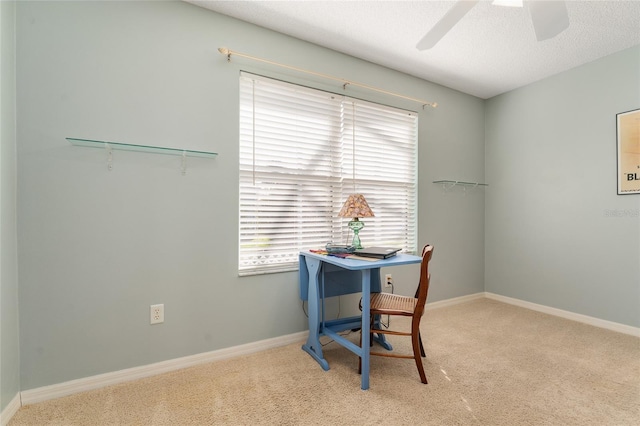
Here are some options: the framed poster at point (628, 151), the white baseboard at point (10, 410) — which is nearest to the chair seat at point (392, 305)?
the white baseboard at point (10, 410)

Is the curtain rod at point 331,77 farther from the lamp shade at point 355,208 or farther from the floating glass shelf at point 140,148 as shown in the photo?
the lamp shade at point 355,208

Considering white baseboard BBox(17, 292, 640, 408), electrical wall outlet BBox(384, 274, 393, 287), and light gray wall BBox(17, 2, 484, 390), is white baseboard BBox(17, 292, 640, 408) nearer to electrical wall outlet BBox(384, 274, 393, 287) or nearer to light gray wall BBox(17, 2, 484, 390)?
light gray wall BBox(17, 2, 484, 390)

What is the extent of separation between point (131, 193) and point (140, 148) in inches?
11.5

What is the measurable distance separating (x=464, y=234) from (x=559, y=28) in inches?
93.9

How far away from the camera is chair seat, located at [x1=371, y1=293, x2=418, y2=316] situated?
6.21 feet

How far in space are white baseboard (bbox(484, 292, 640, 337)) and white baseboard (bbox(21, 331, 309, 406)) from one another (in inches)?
102

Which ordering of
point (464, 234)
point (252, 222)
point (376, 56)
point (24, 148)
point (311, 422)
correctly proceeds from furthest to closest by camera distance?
point (464, 234) → point (376, 56) → point (252, 222) → point (24, 148) → point (311, 422)

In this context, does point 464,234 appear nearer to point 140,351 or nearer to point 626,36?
point 626,36

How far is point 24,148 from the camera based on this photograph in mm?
1652

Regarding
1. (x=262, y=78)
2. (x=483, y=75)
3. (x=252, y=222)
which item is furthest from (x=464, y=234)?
(x=262, y=78)

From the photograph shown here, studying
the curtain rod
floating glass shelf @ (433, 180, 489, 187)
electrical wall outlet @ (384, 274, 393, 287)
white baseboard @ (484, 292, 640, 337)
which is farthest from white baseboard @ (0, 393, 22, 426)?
white baseboard @ (484, 292, 640, 337)

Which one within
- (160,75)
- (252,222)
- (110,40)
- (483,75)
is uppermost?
(483,75)

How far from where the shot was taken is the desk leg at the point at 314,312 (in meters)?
2.15

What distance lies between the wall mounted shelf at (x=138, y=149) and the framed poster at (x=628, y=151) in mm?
3479
